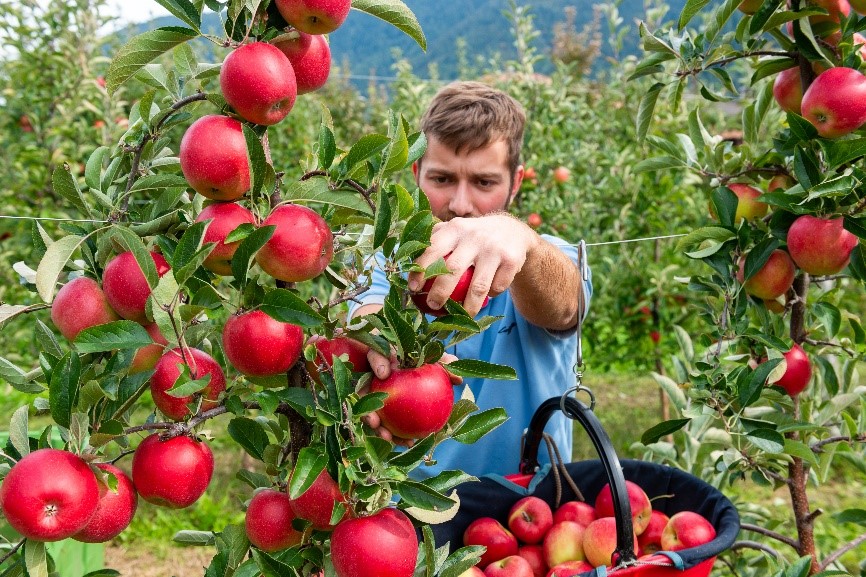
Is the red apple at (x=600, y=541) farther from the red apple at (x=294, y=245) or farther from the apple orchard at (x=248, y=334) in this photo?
the red apple at (x=294, y=245)

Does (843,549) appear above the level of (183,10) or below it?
below

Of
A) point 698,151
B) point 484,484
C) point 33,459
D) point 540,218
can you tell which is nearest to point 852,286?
point 540,218

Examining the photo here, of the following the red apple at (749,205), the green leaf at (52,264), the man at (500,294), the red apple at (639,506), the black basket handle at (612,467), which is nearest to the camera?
the green leaf at (52,264)

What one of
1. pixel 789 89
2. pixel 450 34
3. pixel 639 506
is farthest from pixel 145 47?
pixel 450 34

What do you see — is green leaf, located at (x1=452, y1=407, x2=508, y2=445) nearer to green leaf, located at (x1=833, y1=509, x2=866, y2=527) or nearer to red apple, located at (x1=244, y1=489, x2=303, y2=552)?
red apple, located at (x1=244, y1=489, x2=303, y2=552)

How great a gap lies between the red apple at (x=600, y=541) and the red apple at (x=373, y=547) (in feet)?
1.77

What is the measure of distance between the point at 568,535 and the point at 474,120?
105 centimetres

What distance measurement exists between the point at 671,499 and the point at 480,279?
70 cm

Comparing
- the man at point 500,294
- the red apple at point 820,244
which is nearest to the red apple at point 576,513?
the man at point 500,294

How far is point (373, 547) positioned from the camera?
729 mm

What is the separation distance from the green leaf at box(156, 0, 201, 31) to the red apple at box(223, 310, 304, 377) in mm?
303

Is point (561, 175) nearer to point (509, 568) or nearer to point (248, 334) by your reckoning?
point (509, 568)

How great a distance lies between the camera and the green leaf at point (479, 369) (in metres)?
0.82

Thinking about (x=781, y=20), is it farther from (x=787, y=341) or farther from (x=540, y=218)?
(x=540, y=218)
